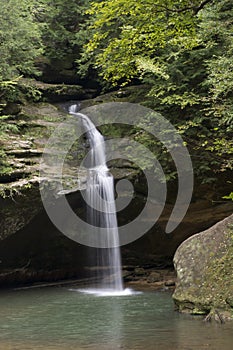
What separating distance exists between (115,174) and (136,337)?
7178 mm

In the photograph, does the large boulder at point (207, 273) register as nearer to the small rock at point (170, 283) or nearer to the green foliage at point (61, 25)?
the small rock at point (170, 283)

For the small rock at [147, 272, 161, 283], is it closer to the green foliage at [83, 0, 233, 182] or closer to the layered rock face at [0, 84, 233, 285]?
the layered rock face at [0, 84, 233, 285]

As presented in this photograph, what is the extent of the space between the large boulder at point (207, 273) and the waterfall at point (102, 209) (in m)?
4.43

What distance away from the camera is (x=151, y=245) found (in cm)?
1546

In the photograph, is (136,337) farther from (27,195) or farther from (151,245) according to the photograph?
(151,245)

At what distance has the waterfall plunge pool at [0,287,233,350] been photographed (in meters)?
6.83

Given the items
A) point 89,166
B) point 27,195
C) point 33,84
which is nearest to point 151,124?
point 89,166

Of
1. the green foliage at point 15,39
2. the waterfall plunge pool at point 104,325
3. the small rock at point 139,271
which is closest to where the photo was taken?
the waterfall plunge pool at point 104,325

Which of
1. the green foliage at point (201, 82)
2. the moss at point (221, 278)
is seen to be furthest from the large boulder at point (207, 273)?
the green foliage at point (201, 82)

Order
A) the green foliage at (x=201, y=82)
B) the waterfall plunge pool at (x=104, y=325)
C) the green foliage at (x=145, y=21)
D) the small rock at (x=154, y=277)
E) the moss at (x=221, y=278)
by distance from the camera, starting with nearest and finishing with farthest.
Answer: the green foliage at (x=145, y=21)
the waterfall plunge pool at (x=104, y=325)
the moss at (x=221, y=278)
the green foliage at (x=201, y=82)
the small rock at (x=154, y=277)

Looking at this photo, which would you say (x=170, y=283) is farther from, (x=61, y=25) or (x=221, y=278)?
(x=61, y=25)

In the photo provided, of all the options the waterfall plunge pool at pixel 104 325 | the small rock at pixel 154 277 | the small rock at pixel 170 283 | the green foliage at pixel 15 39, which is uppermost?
the green foliage at pixel 15 39

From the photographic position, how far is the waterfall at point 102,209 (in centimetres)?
1380

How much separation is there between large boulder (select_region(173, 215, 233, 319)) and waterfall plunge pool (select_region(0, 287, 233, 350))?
1.25 feet
